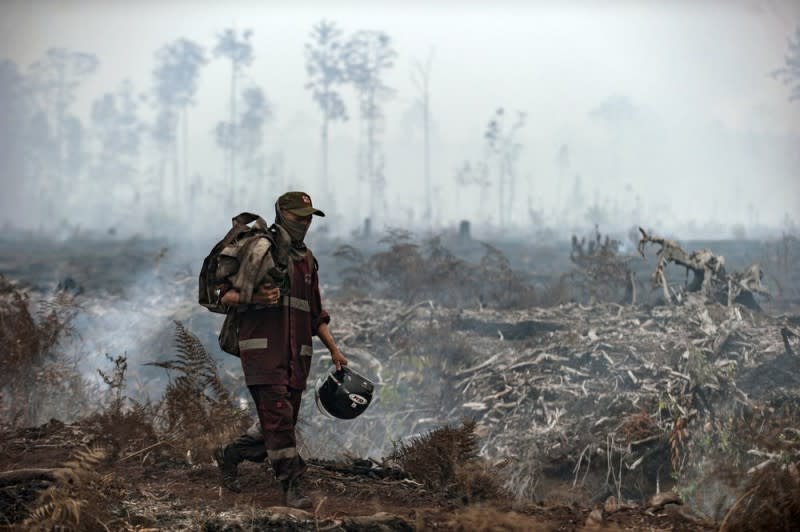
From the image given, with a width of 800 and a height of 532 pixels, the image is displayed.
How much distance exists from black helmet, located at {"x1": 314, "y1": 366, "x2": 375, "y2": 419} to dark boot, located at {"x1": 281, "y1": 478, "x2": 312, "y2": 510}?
1.68 ft

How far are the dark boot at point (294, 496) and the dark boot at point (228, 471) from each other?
611 millimetres

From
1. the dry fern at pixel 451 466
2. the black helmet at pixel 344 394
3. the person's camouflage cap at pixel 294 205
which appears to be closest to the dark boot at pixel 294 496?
the black helmet at pixel 344 394

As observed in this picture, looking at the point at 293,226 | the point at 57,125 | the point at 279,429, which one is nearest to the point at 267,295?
the point at 293,226

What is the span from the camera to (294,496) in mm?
4840

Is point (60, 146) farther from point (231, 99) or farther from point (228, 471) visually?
point (228, 471)

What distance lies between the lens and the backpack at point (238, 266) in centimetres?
483

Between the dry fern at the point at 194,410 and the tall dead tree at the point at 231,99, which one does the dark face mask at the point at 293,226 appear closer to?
the dry fern at the point at 194,410

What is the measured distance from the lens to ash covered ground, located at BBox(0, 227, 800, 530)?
15.8 feet

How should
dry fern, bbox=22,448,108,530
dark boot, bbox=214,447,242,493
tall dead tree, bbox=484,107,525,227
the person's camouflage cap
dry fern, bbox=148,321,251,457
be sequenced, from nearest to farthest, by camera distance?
dry fern, bbox=22,448,108,530, the person's camouflage cap, dark boot, bbox=214,447,242,493, dry fern, bbox=148,321,251,457, tall dead tree, bbox=484,107,525,227

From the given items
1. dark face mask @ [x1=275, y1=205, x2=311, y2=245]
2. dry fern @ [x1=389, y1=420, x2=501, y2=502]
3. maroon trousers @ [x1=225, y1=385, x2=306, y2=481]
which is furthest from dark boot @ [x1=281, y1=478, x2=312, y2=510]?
dark face mask @ [x1=275, y1=205, x2=311, y2=245]

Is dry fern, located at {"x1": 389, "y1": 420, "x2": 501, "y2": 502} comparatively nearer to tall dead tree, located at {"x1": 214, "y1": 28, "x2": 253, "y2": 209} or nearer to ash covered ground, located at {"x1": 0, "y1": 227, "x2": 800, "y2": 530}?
ash covered ground, located at {"x1": 0, "y1": 227, "x2": 800, "y2": 530}

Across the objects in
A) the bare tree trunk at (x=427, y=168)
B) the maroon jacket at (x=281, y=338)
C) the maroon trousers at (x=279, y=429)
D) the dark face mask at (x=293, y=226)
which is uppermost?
the bare tree trunk at (x=427, y=168)

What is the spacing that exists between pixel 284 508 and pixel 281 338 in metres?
0.98

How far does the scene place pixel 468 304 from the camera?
14.9 metres
